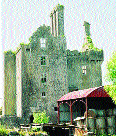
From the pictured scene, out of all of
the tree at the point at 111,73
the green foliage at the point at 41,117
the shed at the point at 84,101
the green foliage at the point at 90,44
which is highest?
the green foliage at the point at 90,44

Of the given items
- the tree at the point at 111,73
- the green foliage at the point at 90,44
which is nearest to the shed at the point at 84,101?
the tree at the point at 111,73

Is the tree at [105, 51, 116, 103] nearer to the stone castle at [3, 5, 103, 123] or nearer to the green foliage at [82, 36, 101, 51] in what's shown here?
the stone castle at [3, 5, 103, 123]

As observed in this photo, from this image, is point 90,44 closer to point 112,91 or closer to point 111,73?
point 111,73

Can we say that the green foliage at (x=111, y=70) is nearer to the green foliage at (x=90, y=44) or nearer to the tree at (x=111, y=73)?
the tree at (x=111, y=73)

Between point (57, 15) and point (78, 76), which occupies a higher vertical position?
point (57, 15)

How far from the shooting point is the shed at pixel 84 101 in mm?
30672

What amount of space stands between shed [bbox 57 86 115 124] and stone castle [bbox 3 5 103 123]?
287 centimetres

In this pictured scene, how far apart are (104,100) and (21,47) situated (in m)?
15.8

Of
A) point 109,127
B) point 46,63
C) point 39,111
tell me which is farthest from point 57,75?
point 109,127

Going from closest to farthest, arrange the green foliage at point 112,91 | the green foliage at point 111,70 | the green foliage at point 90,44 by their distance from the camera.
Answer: the green foliage at point 112,91 < the green foliage at point 111,70 < the green foliage at point 90,44

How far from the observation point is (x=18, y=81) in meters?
45.9

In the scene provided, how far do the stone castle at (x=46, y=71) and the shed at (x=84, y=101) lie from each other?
2866 mm

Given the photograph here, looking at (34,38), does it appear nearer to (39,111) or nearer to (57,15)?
(57,15)

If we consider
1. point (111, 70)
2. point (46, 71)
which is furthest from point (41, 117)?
point (111, 70)
